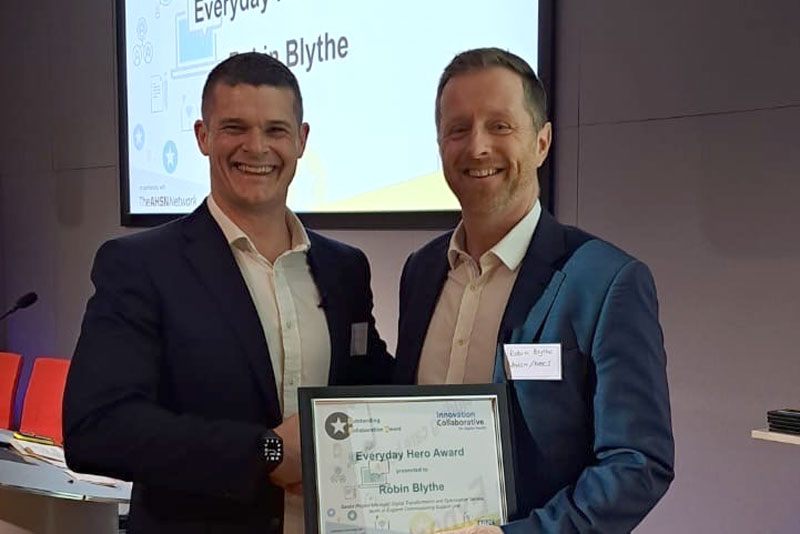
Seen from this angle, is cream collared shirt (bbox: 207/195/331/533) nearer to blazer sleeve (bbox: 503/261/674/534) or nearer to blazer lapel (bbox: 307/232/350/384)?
blazer lapel (bbox: 307/232/350/384)

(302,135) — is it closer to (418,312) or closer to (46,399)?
(418,312)

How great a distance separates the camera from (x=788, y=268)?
3004 mm

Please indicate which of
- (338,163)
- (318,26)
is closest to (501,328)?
(338,163)

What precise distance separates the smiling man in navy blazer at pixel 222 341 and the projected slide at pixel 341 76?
78.1 inches

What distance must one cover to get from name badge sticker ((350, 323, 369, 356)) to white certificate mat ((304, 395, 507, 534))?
1.59 ft

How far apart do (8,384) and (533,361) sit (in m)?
4.42

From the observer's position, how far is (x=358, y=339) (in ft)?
6.79

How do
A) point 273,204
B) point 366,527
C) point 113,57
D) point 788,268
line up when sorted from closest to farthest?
point 366,527
point 273,204
point 788,268
point 113,57

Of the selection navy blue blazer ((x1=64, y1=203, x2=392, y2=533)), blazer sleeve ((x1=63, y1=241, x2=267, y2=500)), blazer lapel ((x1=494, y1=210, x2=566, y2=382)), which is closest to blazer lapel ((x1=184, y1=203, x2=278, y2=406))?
navy blue blazer ((x1=64, y1=203, x2=392, y2=533))

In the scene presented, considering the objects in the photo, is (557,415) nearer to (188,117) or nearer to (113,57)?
(188,117)

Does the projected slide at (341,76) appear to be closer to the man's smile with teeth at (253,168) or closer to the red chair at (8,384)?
the red chair at (8,384)

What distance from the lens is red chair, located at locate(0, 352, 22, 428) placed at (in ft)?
16.6

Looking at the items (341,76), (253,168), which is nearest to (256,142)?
(253,168)

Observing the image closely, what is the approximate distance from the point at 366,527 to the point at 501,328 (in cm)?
45
